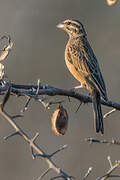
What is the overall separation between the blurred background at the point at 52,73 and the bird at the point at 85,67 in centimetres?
216

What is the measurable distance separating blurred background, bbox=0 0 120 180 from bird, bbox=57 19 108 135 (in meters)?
2.16

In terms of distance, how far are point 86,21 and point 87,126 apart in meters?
3.35

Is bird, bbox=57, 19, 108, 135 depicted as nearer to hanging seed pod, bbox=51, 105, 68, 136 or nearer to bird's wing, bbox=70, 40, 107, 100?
bird's wing, bbox=70, 40, 107, 100

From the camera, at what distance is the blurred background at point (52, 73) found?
28.1ft

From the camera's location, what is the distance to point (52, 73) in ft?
31.9

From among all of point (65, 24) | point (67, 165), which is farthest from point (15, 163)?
point (65, 24)

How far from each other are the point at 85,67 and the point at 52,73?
3.82m

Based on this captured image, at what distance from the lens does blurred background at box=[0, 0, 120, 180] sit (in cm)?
858

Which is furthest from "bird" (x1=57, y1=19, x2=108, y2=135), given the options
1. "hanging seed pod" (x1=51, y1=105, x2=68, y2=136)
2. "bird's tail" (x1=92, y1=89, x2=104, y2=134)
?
"hanging seed pod" (x1=51, y1=105, x2=68, y2=136)

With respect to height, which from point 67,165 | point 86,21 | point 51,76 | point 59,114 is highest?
point 86,21

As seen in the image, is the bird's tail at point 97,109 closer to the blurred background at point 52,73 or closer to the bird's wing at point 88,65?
the bird's wing at point 88,65

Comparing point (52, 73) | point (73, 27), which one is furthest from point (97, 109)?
point (52, 73)

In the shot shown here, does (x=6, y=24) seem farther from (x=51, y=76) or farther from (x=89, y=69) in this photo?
(x=89, y=69)

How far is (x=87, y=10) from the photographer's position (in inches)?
457
